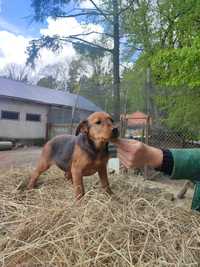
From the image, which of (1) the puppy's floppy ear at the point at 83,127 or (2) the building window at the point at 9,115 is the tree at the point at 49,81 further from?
(1) the puppy's floppy ear at the point at 83,127

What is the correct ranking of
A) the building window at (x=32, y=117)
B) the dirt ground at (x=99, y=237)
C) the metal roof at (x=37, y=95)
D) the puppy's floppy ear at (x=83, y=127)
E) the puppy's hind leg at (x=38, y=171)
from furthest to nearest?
the building window at (x=32, y=117) < the metal roof at (x=37, y=95) < the puppy's hind leg at (x=38, y=171) < the puppy's floppy ear at (x=83, y=127) < the dirt ground at (x=99, y=237)

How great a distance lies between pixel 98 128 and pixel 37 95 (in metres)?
17.2

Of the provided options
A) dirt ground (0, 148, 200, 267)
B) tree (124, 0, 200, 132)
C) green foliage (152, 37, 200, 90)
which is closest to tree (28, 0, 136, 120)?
tree (124, 0, 200, 132)

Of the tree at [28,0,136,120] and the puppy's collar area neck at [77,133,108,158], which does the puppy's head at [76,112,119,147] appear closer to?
the puppy's collar area neck at [77,133,108,158]

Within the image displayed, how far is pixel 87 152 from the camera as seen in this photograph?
257 centimetres

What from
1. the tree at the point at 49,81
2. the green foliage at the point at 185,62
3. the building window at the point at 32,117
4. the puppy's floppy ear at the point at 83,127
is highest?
the tree at the point at 49,81

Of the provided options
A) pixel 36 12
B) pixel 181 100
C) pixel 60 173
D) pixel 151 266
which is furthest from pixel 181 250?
pixel 36 12

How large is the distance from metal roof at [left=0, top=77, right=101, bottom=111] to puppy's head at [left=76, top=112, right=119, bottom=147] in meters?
13.9

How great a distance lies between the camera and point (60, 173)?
338 centimetres

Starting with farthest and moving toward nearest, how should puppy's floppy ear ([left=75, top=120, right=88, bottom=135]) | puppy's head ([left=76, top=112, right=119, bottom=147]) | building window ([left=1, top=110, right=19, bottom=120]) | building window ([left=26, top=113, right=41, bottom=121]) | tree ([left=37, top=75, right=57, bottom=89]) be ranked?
tree ([left=37, top=75, right=57, bottom=89]) → building window ([left=26, top=113, right=41, bottom=121]) → building window ([left=1, top=110, right=19, bottom=120]) → puppy's floppy ear ([left=75, top=120, right=88, bottom=135]) → puppy's head ([left=76, top=112, right=119, bottom=147])

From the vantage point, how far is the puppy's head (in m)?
2.19

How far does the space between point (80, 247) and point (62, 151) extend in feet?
6.59

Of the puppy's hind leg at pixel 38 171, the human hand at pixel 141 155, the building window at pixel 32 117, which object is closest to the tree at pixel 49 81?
the building window at pixel 32 117

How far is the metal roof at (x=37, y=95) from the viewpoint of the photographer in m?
17.2
